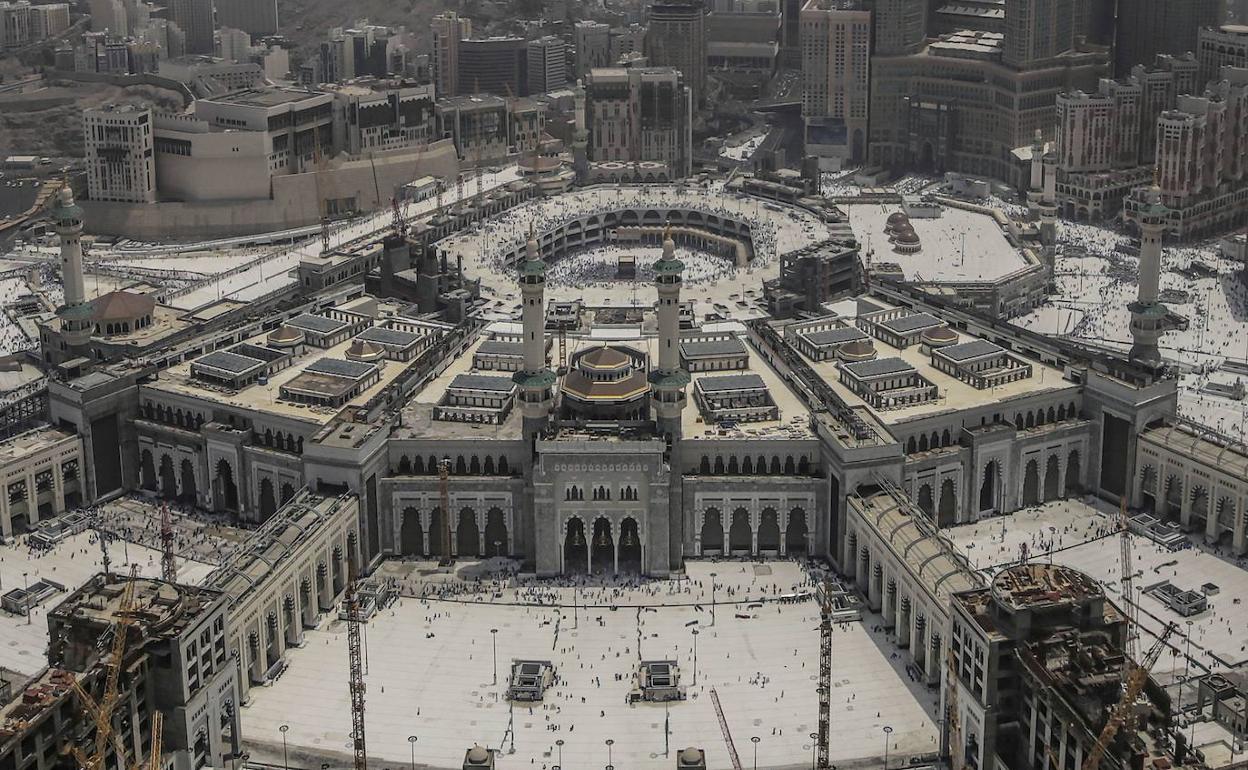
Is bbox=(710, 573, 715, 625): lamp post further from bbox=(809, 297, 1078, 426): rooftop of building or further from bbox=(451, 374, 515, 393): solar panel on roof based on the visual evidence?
bbox=(451, 374, 515, 393): solar panel on roof

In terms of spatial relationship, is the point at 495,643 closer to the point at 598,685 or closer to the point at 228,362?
the point at 598,685

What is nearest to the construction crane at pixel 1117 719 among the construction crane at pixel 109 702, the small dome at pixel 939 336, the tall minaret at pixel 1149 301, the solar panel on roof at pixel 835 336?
the construction crane at pixel 109 702

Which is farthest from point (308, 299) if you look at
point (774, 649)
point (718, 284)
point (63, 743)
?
point (63, 743)

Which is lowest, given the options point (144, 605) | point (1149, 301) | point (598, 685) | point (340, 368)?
point (598, 685)

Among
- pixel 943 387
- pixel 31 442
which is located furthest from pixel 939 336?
pixel 31 442

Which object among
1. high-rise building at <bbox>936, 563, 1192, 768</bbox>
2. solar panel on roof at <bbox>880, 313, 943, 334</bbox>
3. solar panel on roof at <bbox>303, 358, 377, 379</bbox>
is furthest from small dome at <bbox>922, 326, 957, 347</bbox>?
high-rise building at <bbox>936, 563, 1192, 768</bbox>

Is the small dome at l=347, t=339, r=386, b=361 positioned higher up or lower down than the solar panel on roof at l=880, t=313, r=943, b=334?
lower down

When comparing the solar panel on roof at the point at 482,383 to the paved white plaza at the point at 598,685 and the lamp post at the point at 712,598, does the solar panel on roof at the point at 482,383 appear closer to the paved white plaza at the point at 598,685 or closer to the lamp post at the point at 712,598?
the paved white plaza at the point at 598,685
